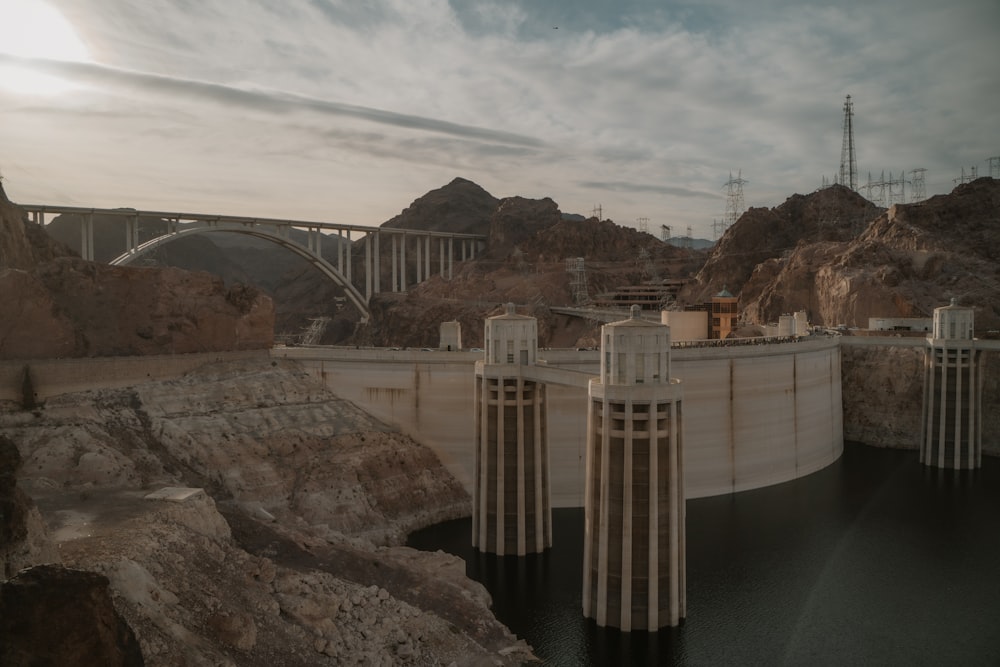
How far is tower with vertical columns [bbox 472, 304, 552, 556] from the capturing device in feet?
122

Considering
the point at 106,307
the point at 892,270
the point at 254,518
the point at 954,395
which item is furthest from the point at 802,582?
the point at 892,270

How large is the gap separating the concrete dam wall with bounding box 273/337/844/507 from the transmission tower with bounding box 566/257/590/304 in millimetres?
57515

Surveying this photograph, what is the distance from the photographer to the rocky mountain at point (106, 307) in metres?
39.6

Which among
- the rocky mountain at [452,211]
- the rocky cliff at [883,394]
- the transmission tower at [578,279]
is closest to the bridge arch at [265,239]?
the transmission tower at [578,279]

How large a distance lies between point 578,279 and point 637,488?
274 ft

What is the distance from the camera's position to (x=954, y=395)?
186 feet

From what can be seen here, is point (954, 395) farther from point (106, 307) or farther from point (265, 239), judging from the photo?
point (265, 239)

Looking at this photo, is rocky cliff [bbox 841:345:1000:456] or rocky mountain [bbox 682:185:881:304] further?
rocky mountain [bbox 682:185:881:304]

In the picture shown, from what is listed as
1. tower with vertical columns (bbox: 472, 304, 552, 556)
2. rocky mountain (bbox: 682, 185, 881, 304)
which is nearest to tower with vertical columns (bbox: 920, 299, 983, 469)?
tower with vertical columns (bbox: 472, 304, 552, 556)

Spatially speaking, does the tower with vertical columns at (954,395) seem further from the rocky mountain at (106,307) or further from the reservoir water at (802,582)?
the rocky mountain at (106,307)

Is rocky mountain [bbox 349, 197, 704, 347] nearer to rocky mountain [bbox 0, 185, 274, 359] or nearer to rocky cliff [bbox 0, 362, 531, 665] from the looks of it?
rocky mountain [bbox 0, 185, 274, 359]

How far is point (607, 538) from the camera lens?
2881cm

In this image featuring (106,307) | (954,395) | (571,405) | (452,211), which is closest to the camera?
(106,307)

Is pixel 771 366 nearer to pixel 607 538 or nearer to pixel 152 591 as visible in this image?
pixel 607 538
